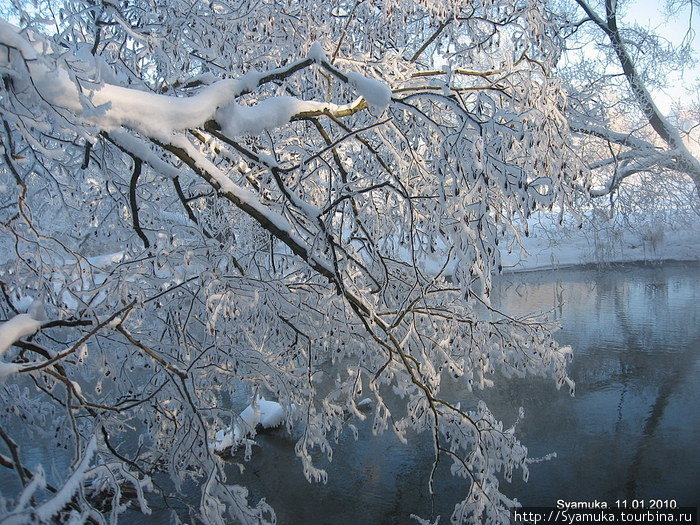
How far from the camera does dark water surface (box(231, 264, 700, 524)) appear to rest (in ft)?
20.5

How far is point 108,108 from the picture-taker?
199 centimetres

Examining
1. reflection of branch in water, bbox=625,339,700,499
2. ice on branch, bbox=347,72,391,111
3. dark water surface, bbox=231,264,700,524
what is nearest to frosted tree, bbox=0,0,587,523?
ice on branch, bbox=347,72,391,111

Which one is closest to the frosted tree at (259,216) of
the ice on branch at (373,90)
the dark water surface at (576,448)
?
the ice on branch at (373,90)

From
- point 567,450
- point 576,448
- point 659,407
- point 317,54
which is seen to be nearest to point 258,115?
point 317,54

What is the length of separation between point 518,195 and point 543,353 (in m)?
1.90

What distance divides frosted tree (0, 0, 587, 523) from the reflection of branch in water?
381cm

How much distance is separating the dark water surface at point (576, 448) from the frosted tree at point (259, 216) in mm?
1619

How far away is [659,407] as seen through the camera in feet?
27.7

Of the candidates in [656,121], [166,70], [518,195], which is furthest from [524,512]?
[656,121]

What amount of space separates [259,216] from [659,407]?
332 inches

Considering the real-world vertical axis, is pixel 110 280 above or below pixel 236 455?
above

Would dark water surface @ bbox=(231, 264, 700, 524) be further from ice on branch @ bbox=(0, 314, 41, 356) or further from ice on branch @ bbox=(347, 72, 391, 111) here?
ice on branch @ bbox=(0, 314, 41, 356)

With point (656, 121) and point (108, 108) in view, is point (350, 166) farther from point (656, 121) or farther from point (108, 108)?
point (656, 121)

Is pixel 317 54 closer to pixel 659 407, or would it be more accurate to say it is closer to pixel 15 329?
pixel 15 329
